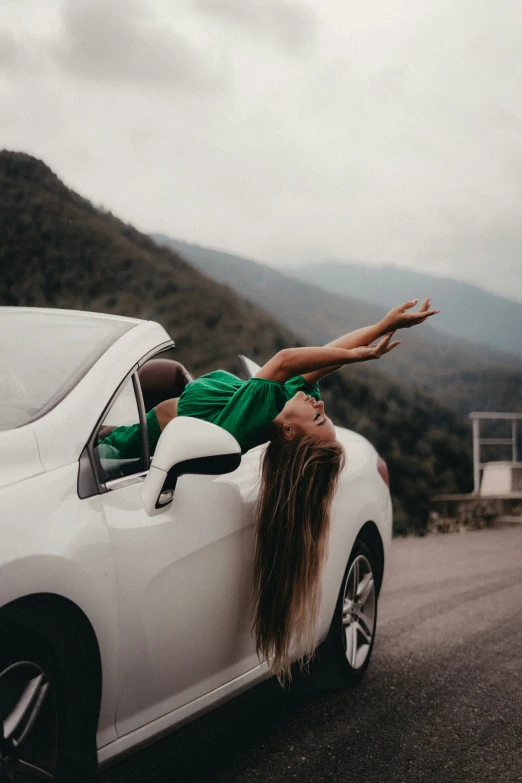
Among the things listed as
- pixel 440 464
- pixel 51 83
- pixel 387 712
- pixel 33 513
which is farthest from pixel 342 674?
pixel 51 83

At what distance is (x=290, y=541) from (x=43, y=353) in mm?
1167

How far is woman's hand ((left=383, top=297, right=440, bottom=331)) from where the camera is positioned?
3930 millimetres

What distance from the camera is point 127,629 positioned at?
Answer: 2729 mm

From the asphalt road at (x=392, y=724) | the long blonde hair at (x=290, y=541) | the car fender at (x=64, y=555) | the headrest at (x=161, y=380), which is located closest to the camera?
the car fender at (x=64, y=555)

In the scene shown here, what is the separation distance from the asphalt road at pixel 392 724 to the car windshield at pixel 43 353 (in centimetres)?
141

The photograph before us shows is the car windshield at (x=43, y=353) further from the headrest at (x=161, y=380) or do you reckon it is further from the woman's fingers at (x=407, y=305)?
the woman's fingers at (x=407, y=305)

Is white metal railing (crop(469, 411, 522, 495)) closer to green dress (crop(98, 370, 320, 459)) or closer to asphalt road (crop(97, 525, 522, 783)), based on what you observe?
asphalt road (crop(97, 525, 522, 783))

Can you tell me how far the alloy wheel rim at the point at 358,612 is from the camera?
15.0 ft

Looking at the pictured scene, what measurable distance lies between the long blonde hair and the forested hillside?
34.8 ft

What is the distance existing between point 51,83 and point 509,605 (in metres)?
27.4

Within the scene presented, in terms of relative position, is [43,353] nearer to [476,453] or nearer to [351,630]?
[351,630]

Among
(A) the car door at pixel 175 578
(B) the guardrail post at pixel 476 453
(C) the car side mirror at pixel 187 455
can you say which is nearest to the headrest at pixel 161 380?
(A) the car door at pixel 175 578

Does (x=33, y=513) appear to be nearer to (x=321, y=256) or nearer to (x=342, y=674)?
(x=342, y=674)

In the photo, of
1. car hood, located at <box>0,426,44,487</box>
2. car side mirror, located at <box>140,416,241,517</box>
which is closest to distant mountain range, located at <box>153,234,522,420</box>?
car side mirror, located at <box>140,416,241,517</box>
